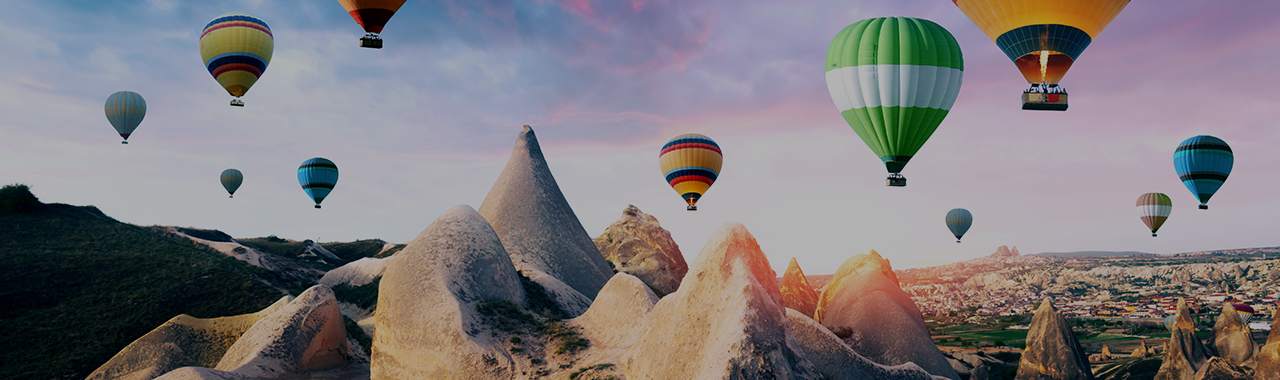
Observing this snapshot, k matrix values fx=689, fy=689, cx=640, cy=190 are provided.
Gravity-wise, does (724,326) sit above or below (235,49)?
below

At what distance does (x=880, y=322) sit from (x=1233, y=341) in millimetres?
50444

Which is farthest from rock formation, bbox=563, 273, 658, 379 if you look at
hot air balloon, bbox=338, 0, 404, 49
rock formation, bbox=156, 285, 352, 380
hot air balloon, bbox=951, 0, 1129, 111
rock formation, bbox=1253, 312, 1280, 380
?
rock formation, bbox=1253, 312, 1280, 380

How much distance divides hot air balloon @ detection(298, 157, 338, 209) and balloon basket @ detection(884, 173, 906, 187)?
49769 millimetres

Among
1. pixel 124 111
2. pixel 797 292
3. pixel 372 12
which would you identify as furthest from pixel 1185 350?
pixel 124 111

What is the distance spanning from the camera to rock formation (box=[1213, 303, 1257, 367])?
64625 mm

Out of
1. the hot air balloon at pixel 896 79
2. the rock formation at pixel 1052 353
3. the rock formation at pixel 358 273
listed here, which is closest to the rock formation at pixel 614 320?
the hot air balloon at pixel 896 79

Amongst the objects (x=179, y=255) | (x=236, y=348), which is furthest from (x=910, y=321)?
(x=179, y=255)

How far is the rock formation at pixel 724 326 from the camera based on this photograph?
59.8 ft

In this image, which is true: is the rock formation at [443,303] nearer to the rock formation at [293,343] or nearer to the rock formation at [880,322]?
the rock formation at [293,343]

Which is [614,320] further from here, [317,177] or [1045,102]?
[317,177]

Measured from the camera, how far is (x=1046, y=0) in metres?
35.9

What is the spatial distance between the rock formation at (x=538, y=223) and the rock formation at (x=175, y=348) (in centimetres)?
1423

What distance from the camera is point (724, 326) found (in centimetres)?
1912

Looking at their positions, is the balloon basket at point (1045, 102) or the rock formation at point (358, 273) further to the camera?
the rock formation at point (358, 273)
